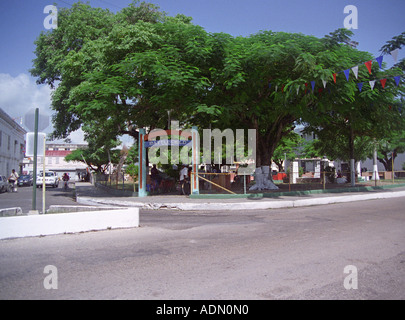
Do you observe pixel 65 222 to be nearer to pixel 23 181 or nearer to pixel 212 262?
pixel 212 262

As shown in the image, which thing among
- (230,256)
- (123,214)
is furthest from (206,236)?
(123,214)

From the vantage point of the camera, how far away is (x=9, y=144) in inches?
1886

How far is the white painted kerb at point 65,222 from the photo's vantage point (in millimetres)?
7070

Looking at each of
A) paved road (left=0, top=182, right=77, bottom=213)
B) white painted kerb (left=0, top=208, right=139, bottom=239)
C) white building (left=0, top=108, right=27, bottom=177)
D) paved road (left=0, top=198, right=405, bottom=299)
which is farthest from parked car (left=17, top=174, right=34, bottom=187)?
paved road (left=0, top=198, right=405, bottom=299)

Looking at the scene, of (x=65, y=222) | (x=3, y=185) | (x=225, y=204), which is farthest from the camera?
(x=3, y=185)

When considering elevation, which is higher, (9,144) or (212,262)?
(9,144)

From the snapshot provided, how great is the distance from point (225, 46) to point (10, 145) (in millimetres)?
44546

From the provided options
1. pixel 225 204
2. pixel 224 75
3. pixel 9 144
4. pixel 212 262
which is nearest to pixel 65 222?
pixel 212 262

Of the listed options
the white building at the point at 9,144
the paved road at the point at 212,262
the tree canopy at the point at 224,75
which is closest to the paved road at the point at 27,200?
the tree canopy at the point at 224,75

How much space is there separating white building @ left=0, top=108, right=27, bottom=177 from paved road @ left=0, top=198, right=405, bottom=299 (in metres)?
43.2

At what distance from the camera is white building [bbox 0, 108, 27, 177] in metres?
43.8

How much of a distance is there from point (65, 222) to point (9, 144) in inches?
1872

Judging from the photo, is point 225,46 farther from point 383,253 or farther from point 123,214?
point 383,253

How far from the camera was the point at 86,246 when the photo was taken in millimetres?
6449
